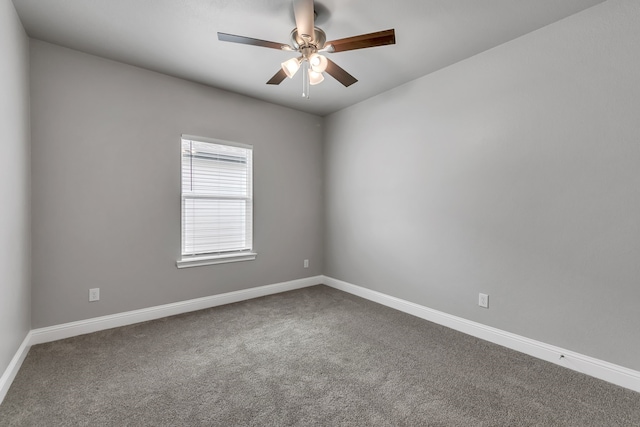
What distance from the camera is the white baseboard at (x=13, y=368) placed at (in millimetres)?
1774

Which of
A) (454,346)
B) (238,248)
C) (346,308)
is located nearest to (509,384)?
(454,346)

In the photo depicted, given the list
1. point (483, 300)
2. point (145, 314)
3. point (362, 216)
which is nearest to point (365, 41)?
point (362, 216)

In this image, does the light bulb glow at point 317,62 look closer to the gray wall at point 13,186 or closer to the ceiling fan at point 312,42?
the ceiling fan at point 312,42

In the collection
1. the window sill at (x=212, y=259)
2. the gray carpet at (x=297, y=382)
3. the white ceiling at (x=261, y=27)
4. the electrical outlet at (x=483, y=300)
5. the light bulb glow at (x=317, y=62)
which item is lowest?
the gray carpet at (x=297, y=382)

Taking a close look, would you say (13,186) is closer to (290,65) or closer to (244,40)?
(244,40)

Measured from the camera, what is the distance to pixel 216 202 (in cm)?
352

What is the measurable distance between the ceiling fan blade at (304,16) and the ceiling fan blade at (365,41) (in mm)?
196

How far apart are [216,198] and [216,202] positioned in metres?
0.05

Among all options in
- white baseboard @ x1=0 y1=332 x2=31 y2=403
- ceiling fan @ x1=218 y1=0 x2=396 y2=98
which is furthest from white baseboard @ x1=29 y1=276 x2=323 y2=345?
ceiling fan @ x1=218 y1=0 x2=396 y2=98

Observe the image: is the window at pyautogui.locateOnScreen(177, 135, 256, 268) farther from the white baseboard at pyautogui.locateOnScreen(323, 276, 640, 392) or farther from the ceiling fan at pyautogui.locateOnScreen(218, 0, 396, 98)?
the white baseboard at pyautogui.locateOnScreen(323, 276, 640, 392)

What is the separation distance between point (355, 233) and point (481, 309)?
1.76 m

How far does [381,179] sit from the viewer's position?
3602mm

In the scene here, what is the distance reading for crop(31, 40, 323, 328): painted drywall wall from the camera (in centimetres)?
254

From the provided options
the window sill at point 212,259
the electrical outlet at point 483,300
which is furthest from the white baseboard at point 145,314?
the electrical outlet at point 483,300
